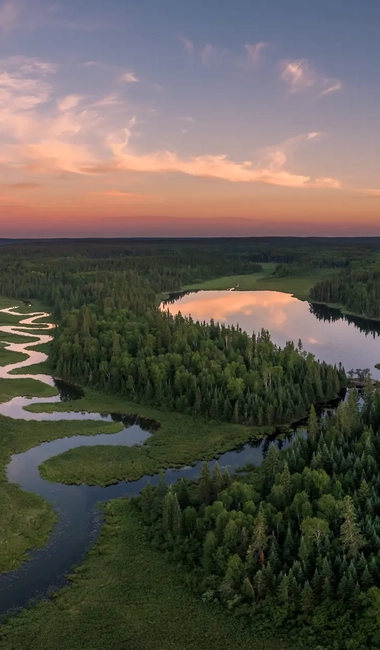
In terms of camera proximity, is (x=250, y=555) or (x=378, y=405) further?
(x=378, y=405)

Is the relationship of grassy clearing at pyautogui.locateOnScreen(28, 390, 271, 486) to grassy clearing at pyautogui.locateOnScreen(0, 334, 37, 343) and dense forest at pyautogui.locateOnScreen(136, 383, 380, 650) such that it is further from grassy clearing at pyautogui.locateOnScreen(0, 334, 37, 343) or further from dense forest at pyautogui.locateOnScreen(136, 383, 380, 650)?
grassy clearing at pyautogui.locateOnScreen(0, 334, 37, 343)

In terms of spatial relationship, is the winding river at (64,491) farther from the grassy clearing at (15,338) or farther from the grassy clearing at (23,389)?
the grassy clearing at (15,338)

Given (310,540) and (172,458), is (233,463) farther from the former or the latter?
(310,540)

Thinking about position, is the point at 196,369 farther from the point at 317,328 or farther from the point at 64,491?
the point at 317,328

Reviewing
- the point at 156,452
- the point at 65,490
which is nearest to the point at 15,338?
the point at 156,452

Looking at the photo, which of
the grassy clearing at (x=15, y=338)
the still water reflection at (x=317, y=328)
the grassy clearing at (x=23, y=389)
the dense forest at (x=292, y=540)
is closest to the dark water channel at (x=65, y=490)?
the grassy clearing at (x=23, y=389)

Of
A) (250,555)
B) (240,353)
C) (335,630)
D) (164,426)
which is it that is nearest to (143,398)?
(164,426)

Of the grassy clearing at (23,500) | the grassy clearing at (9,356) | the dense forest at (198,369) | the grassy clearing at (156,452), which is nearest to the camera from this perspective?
the grassy clearing at (23,500)

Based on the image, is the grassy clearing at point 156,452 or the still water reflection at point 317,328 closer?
the grassy clearing at point 156,452
